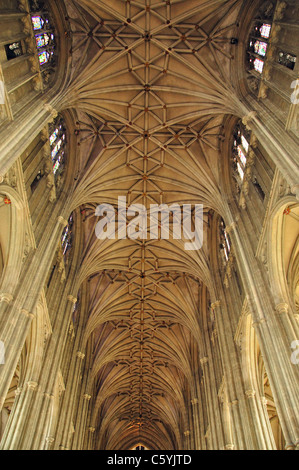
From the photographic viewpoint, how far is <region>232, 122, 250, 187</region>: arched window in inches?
647

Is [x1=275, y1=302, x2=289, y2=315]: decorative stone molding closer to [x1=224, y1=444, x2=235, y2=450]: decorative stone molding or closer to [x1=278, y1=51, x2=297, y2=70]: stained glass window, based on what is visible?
[x1=278, y1=51, x2=297, y2=70]: stained glass window

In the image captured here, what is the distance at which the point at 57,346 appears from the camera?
15922 mm

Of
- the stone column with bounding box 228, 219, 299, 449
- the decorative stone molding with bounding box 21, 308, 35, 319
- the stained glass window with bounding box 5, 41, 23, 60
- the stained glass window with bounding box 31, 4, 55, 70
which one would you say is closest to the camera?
the stone column with bounding box 228, 219, 299, 449

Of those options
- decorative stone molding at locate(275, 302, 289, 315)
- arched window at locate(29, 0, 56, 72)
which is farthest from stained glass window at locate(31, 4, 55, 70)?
decorative stone molding at locate(275, 302, 289, 315)

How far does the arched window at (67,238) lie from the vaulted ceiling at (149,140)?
124cm

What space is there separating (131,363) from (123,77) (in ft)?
79.3

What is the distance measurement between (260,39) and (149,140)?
7.44 meters

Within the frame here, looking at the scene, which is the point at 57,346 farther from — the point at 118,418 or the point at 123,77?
the point at 118,418

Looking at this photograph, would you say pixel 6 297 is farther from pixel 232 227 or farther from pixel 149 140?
pixel 149 140

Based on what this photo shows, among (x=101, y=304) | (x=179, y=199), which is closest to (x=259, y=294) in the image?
(x=179, y=199)

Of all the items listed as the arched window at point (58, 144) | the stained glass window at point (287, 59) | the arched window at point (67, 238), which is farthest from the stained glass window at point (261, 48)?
the arched window at point (67, 238)

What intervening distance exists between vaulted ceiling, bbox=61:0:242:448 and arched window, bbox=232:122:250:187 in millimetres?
1361

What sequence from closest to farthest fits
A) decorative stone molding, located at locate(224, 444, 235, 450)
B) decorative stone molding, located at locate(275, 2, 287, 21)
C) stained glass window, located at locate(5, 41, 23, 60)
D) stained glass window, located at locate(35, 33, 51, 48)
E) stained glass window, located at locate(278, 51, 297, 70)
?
1. stained glass window, located at locate(278, 51, 297, 70)
2. stained glass window, located at locate(5, 41, 23, 60)
3. decorative stone molding, located at locate(275, 2, 287, 21)
4. stained glass window, located at locate(35, 33, 51, 48)
5. decorative stone molding, located at locate(224, 444, 235, 450)

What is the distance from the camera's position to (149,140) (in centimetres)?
2000
